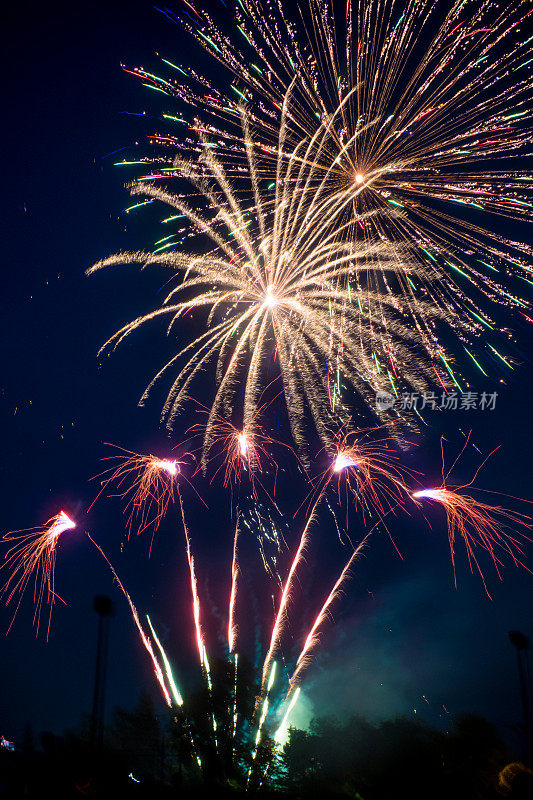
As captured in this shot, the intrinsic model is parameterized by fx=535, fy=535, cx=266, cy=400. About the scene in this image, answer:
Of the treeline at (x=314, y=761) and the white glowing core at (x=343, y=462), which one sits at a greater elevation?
the white glowing core at (x=343, y=462)

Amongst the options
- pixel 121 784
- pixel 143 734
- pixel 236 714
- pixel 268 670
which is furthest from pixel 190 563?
pixel 143 734

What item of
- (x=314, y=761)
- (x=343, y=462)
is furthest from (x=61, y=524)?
(x=314, y=761)

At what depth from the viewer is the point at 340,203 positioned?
39.4 feet

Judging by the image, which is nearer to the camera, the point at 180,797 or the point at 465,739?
the point at 180,797

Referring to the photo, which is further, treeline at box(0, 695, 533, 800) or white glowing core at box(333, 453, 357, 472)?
treeline at box(0, 695, 533, 800)

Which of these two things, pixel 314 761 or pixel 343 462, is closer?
pixel 343 462

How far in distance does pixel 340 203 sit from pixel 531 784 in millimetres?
10648

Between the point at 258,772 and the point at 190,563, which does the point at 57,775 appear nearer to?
the point at 190,563

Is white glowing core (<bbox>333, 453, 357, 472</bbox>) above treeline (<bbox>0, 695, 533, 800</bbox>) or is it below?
above

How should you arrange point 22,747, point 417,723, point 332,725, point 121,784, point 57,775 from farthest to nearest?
1. point 332,725
2. point 417,723
3. point 121,784
4. point 57,775
5. point 22,747

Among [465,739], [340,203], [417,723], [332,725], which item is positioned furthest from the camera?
[332,725]

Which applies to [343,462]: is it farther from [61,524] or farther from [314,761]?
[314,761]

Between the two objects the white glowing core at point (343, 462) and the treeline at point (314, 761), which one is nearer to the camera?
the white glowing core at point (343, 462)

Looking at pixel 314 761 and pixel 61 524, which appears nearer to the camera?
pixel 61 524
